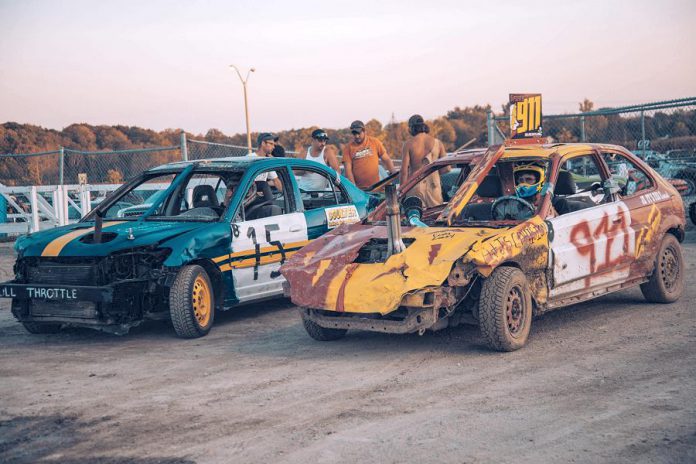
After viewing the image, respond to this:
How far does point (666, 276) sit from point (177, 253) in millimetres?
4780

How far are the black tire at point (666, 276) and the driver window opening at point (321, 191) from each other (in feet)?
11.3

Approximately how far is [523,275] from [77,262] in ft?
13.0

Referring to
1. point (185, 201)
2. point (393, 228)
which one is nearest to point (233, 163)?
point (185, 201)

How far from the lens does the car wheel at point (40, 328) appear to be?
803cm

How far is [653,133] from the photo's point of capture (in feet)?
54.3

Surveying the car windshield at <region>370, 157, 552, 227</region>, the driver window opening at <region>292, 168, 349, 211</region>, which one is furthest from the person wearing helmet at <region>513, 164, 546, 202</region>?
the driver window opening at <region>292, 168, 349, 211</region>

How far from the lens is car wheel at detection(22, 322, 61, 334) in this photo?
8.03 meters

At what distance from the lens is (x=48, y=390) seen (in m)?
5.91

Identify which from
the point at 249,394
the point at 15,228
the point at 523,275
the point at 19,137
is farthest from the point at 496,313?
the point at 19,137

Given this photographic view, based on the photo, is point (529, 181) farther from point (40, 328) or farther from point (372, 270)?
point (40, 328)

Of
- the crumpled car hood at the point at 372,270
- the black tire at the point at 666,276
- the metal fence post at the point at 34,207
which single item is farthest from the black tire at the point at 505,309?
the metal fence post at the point at 34,207

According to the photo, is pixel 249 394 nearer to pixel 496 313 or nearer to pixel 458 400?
pixel 458 400

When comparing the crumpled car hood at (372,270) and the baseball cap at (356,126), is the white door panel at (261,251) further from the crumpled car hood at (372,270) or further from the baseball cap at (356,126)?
the baseball cap at (356,126)

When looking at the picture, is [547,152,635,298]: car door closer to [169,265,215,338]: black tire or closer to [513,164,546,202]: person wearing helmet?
[513,164,546,202]: person wearing helmet
